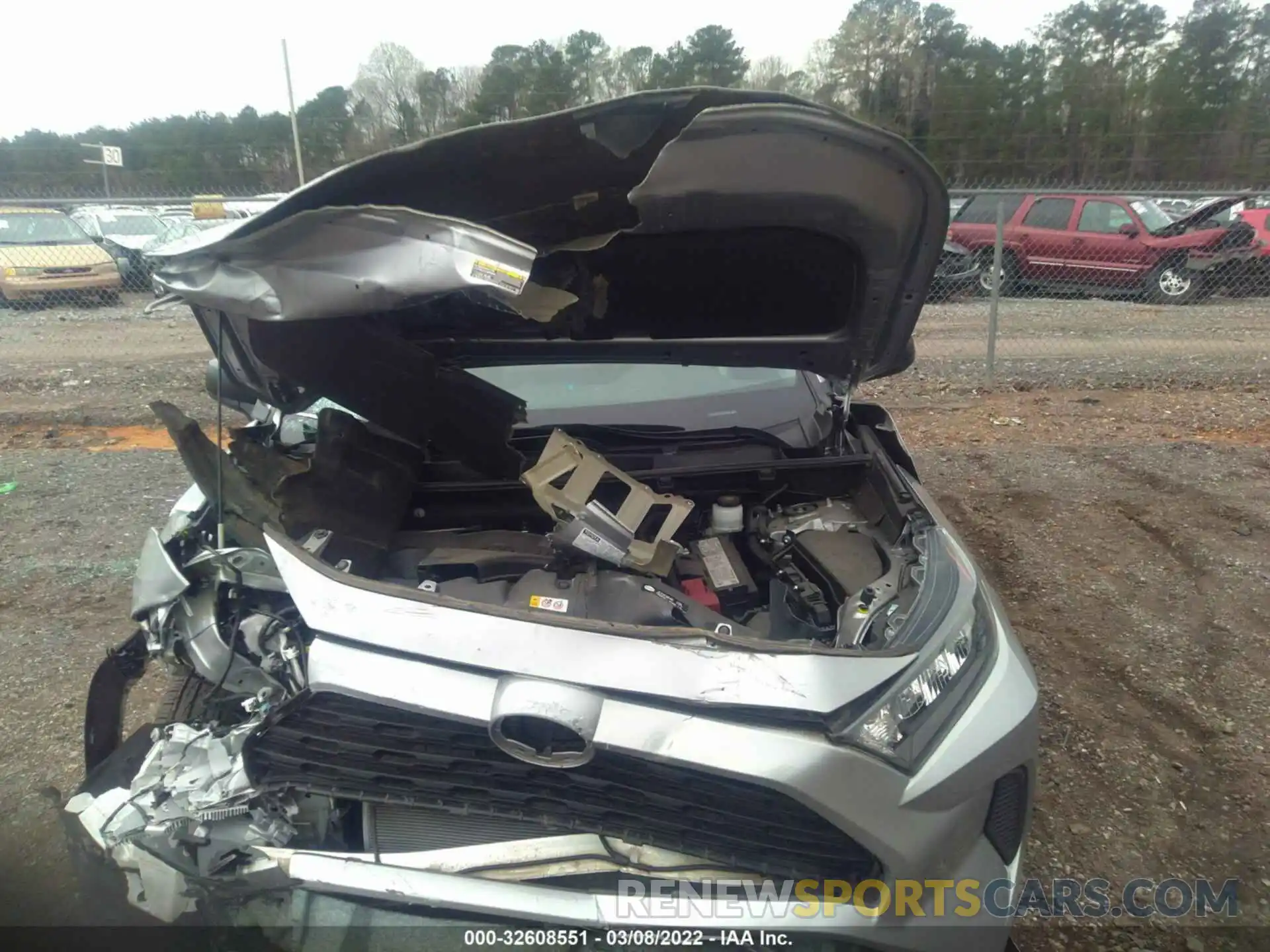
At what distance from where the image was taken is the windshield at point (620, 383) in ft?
10.4

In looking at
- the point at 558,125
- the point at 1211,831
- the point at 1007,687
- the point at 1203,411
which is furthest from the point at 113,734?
the point at 1203,411

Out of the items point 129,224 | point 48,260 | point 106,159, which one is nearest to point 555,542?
point 48,260

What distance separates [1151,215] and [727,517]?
10.9 metres

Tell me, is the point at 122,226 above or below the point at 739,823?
above

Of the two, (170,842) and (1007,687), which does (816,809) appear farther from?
(170,842)

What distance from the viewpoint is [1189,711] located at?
119 inches

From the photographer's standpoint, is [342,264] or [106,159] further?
[106,159]

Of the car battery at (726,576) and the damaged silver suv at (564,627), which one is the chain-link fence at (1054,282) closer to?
the car battery at (726,576)

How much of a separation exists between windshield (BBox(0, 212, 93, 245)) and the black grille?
43.3 feet

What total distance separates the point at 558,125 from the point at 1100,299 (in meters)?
11.6

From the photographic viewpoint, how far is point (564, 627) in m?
1.73

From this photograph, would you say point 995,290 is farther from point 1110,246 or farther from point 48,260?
point 48,260

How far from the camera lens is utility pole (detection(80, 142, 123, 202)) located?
1272 cm

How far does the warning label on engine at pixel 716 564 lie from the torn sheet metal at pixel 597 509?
0.33 feet
